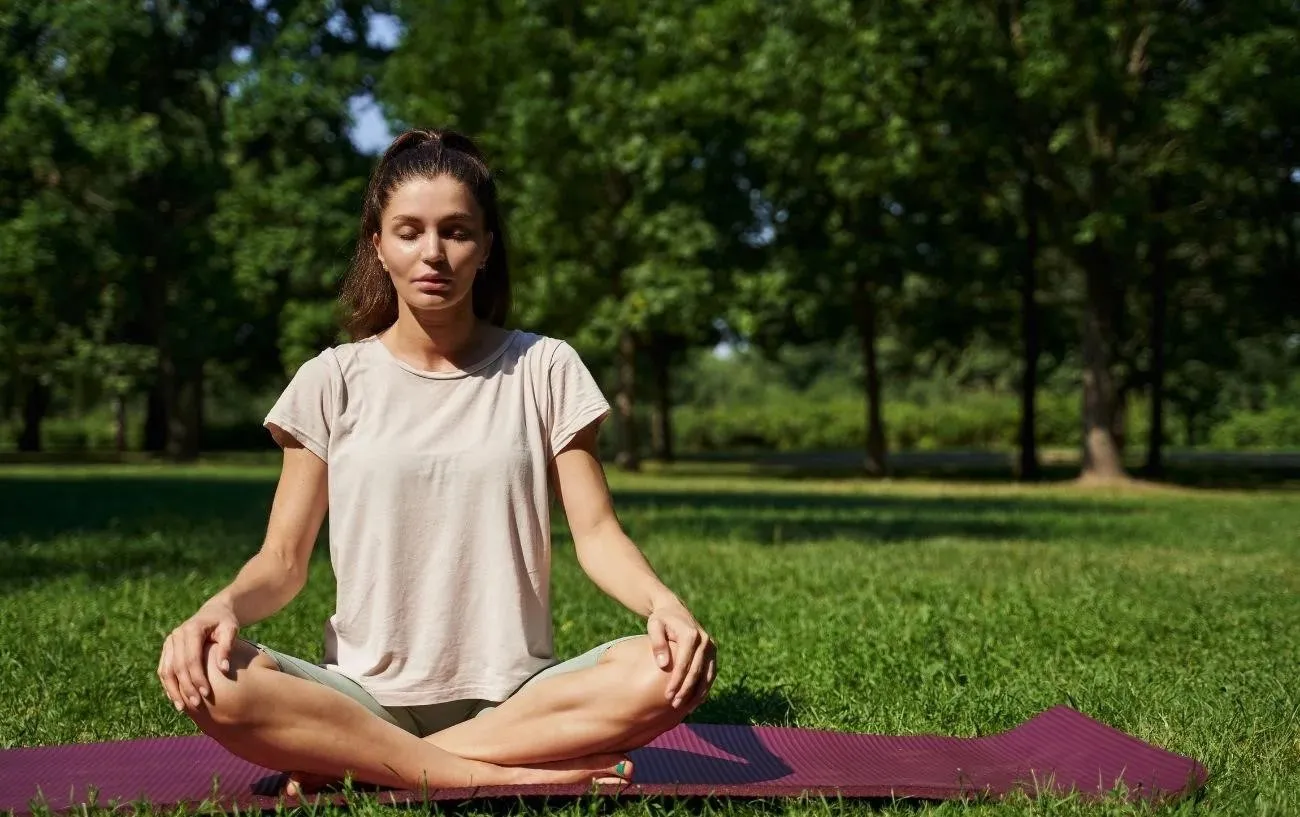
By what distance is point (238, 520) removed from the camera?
41.9 feet

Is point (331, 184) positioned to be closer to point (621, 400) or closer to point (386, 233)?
point (621, 400)

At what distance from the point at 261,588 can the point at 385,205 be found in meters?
0.96

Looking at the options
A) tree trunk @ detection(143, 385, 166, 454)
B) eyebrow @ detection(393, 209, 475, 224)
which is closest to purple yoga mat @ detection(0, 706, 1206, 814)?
eyebrow @ detection(393, 209, 475, 224)

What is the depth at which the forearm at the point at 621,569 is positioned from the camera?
3107 millimetres

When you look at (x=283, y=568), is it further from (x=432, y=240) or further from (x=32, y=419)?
(x=32, y=419)

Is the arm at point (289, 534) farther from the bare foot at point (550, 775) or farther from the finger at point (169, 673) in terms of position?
the bare foot at point (550, 775)

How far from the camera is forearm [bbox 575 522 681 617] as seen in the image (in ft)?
10.2

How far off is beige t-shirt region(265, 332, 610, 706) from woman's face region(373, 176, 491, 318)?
215mm

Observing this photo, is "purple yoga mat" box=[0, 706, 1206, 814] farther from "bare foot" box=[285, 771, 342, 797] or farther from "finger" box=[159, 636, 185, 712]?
"finger" box=[159, 636, 185, 712]

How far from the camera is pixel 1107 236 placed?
19.8m

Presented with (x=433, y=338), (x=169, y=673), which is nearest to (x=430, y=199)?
(x=433, y=338)

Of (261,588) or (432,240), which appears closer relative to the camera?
(261,588)

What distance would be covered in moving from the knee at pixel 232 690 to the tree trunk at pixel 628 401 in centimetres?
2395

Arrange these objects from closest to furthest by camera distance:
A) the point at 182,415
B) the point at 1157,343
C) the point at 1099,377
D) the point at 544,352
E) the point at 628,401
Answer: the point at 544,352 → the point at 1099,377 → the point at 1157,343 → the point at 628,401 → the point at 182,415
